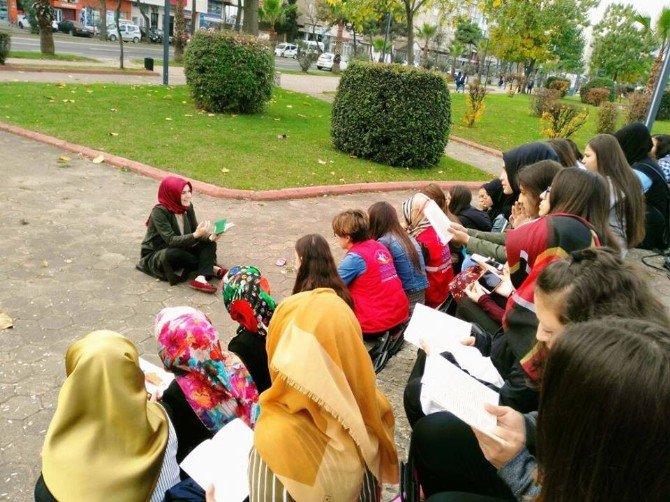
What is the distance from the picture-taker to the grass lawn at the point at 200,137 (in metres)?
8.02

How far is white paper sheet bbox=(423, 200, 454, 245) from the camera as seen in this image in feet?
13.0

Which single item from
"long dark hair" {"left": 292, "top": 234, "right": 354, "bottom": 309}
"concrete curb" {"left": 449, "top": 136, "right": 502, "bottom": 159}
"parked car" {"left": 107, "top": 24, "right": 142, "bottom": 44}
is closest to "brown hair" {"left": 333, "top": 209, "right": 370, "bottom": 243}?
"long dark hair" {"left": 292, "top": 234, "right": 354, "bottom": 309}

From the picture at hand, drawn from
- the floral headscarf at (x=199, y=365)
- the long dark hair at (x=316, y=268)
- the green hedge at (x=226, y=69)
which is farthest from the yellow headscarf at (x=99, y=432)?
the green hedge at (x=226, y=69)

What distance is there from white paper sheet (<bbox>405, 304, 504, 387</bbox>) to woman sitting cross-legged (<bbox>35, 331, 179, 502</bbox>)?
1427 mm

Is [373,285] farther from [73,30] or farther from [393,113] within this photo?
[73,30]

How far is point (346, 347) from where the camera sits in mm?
1832

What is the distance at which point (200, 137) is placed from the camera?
9586mm

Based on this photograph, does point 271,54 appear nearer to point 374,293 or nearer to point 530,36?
point 374,293

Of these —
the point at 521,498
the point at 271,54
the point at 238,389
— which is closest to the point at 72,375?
the point at 238,389

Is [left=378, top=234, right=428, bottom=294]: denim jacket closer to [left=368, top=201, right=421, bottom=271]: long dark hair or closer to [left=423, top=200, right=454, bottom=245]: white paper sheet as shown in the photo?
[left=368, top=201, right=421, bottom=271]: long dark hair

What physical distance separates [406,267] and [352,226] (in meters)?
0.51

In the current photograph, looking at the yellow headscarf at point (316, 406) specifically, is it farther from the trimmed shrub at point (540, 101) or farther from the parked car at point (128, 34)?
the parked car at point (128, 34)

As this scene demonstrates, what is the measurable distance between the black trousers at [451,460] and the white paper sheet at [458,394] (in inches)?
4.7

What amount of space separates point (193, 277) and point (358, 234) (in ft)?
6.32
